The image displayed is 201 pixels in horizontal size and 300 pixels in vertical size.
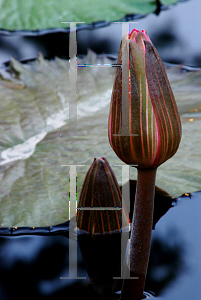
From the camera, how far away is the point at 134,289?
49cm

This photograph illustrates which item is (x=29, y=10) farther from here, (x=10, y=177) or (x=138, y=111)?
(x=138, y=111)

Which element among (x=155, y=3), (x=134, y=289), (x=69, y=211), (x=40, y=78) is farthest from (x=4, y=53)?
(x=134, y=289)

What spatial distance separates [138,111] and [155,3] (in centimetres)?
169

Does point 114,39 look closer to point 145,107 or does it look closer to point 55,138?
point 55,138

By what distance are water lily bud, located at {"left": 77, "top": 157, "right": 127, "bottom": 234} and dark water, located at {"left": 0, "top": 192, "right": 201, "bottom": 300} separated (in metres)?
0.04

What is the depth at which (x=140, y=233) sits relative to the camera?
439mm

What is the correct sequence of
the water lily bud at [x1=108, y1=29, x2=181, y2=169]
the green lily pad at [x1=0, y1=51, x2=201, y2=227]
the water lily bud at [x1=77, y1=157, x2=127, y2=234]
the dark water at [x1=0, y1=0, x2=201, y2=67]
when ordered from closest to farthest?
the water lily bud at [x1=108, y1=29, x2=181, y2=169], the water lily bud at [x1=77, y1=157, x2=127, y2=234], the green lily pad at [x1=0, y1=51, x2=201, y2=227], the dark water at [x1=0, y1=0, x2=201, y2=67]

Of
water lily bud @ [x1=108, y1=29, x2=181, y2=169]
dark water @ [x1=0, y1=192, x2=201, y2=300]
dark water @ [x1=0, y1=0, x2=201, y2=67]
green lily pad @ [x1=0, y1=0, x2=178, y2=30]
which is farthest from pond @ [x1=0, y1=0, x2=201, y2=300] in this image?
green lily pad @ [x1=0, y1=0, x2=178, y2=30]

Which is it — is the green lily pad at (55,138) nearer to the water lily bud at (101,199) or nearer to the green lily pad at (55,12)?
the water lily bud at (101,199)

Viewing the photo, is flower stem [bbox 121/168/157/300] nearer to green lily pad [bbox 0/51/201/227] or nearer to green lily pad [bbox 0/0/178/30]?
green lily pad [bbox 0/51/201/227]

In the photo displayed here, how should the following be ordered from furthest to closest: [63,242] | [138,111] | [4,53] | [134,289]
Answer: [4,53], [63,242], [134,289], [138,111]

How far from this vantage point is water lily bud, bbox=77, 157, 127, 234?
541 millimetres

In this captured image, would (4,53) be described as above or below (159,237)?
above

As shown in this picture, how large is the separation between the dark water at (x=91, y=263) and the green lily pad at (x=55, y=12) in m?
1.28
